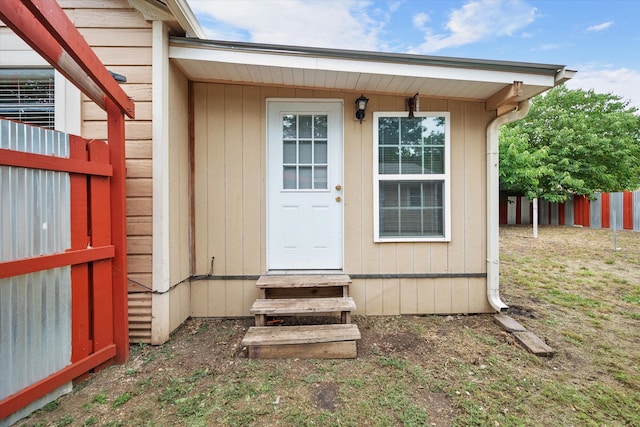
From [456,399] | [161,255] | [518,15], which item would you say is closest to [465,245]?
[456,399]

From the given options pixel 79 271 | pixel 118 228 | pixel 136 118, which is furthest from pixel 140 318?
pixel 136 118

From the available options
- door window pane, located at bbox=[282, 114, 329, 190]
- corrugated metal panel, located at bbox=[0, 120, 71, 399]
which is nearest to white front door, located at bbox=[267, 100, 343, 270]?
door window pane, located at bbox=[282, 114, 329, 190]

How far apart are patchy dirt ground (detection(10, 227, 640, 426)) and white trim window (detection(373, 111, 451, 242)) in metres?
0.93

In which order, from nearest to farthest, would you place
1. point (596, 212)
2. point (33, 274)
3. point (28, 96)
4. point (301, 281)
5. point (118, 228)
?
point (33, 274), point (118, 228), point (28, 96), point (301, 281), point (596, 212)

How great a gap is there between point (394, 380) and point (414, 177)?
6.19 ft

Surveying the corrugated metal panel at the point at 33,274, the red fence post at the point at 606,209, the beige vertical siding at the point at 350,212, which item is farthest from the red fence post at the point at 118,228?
the red fence post at the point at 606,209

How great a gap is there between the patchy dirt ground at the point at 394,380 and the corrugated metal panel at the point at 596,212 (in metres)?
9.47

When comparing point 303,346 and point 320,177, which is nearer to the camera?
point 303,346

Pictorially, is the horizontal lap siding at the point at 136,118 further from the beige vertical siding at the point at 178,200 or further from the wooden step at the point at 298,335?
the wooden step at the point at 298,335

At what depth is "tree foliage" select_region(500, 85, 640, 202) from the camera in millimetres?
9992

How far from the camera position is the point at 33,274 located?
4.84ft

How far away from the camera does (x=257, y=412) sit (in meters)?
1.47

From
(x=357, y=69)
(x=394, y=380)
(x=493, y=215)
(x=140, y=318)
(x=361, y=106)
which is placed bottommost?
(x=394, y=380)

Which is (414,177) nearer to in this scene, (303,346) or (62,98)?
(303,346)
